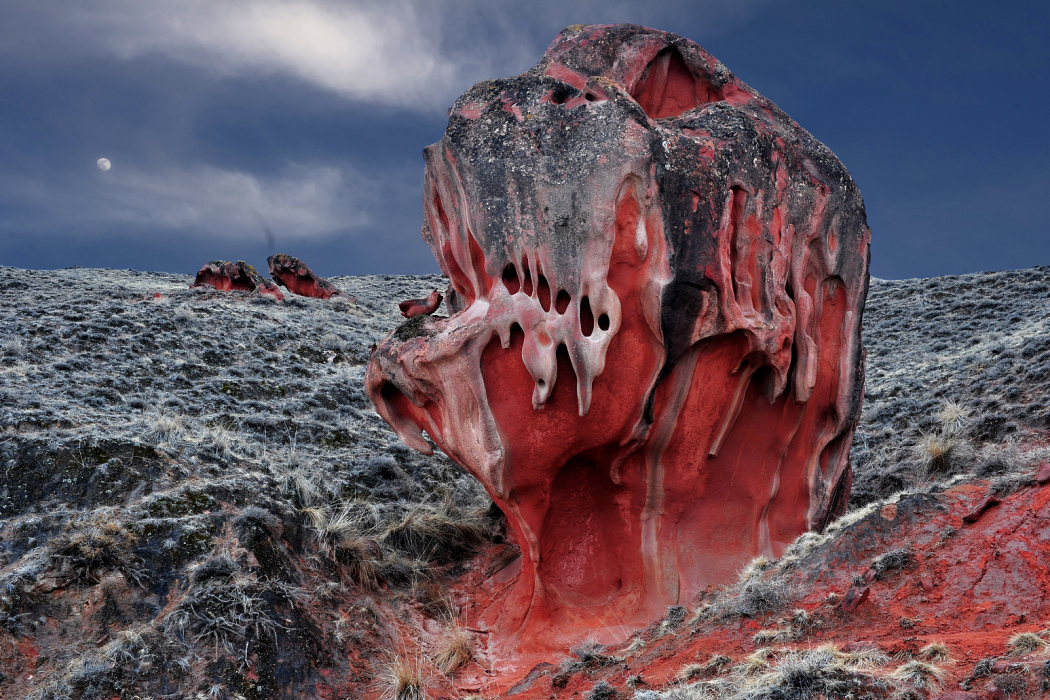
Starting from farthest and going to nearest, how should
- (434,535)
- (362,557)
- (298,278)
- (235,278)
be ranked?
(298,278) < (235,278) < (434,535) < (362,557)

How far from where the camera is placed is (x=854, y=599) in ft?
16.8

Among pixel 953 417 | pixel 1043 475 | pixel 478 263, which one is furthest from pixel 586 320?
pixel 953 417

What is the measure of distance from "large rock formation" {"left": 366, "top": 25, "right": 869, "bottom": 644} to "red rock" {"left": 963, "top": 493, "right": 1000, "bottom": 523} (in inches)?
72.8

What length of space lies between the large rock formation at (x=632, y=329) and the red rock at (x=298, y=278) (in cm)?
2106

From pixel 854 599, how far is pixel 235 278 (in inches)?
874

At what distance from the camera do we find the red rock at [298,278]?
27777 millimetres

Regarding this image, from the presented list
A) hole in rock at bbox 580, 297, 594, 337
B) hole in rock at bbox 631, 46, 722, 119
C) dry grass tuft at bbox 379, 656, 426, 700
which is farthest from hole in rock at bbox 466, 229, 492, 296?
dry grass tuft at bbox 379, 656, 426, 700

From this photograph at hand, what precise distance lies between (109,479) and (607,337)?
5.27m

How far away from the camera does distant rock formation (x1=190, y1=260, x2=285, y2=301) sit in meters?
24.1

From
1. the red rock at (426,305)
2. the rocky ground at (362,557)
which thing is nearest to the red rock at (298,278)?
the rocky ground at (362,557)

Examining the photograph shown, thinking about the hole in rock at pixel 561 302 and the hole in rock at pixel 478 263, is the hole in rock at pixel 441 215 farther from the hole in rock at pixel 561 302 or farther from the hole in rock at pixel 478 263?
the hole in rock at pixel 561 302

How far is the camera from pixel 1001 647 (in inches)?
161

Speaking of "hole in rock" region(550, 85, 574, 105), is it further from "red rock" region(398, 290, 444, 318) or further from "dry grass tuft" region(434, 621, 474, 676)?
"dry grass tuft" region(434, 621, 474, 676)

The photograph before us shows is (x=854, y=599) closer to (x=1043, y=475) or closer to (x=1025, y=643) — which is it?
(x=1025, y=643)
